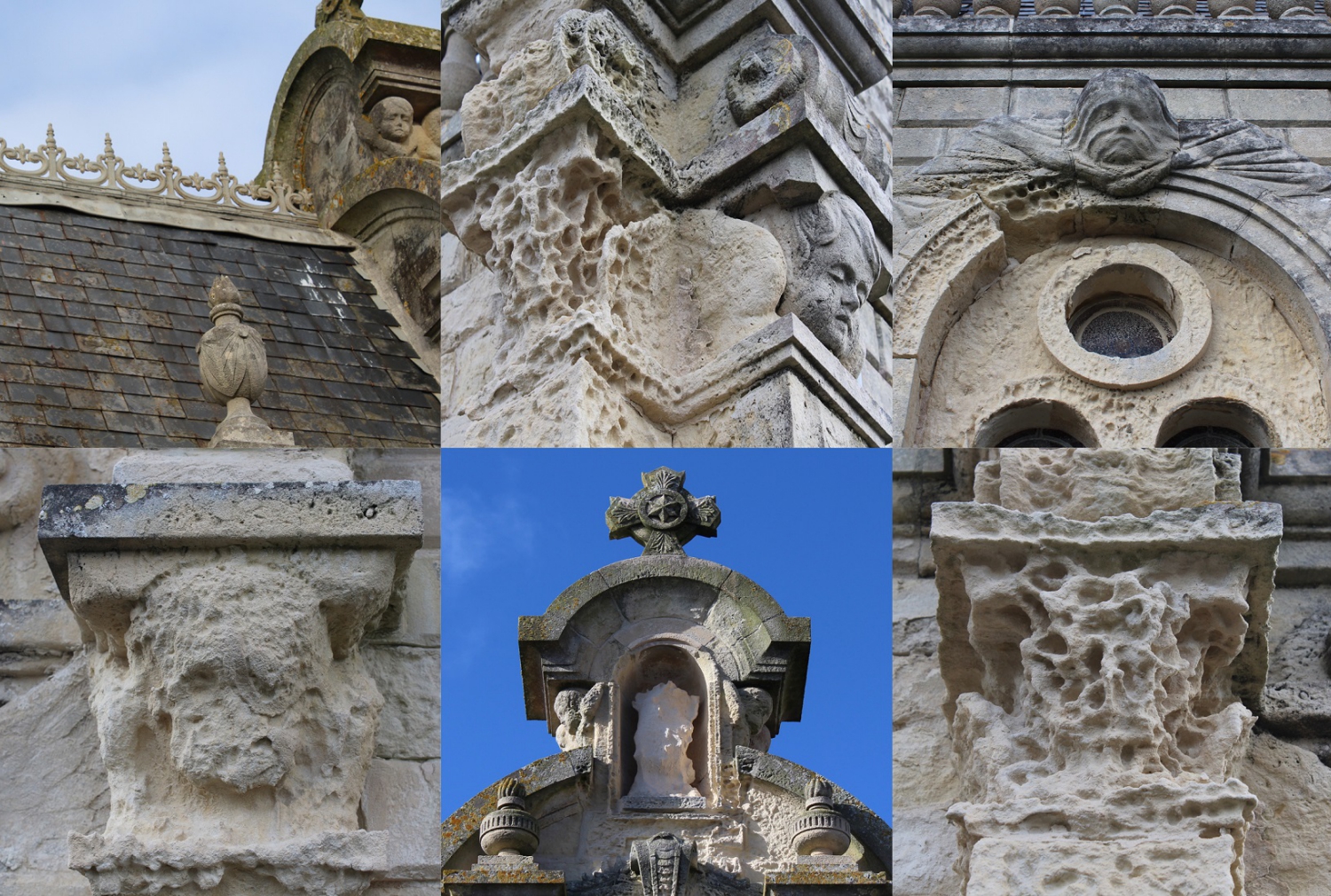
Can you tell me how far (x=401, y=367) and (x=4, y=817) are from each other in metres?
9.34

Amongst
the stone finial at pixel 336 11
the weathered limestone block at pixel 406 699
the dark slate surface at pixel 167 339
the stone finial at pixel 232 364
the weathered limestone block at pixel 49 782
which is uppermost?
the stone finial at pixel 336 11

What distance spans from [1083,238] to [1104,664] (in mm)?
2697

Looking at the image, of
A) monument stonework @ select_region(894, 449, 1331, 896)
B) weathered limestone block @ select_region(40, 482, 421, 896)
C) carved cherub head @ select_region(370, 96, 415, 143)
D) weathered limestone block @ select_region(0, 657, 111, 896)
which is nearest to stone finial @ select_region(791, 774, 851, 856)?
monument stonework @ select_region(894, 449, 1331, 896)

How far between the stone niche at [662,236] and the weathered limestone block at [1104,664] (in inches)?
47.1

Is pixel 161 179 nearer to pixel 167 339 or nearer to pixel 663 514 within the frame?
pixel 167 339

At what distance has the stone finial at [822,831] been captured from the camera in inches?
211

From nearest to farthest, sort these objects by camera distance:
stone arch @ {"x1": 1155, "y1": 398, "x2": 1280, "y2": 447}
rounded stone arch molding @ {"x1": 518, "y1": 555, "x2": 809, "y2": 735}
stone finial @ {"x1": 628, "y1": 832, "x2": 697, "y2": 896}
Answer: stone finial @ {"x1": 628, "y1": 832, "x2": 697, "y2": 896} → rounded stone arch molding @ {"x1": 518, "y1": 555, "x2": 809, "y2": 735} → stone arch @ {"x1": 1155, "y1": 398, "x2": 1280, "y2": 447}

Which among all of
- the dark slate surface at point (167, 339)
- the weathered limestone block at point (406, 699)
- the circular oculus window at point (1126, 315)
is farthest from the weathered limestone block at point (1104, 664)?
the dark slate surface at point (167, 339)

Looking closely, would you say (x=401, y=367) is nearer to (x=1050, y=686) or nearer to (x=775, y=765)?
(x=775, y=765)

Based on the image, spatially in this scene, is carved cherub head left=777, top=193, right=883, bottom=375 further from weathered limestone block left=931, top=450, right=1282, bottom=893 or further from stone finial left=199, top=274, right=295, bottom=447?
stone finial left=199, top=274, right=295, bottom=447

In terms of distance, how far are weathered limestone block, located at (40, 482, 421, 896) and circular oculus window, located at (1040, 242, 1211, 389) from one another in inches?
109

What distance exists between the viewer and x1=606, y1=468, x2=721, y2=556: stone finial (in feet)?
20.5

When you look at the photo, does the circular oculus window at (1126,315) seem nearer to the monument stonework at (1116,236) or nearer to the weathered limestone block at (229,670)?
the monument stonework at (1116,236)

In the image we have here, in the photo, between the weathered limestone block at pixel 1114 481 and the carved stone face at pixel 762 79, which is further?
the carved stone face at pixel 762 79
